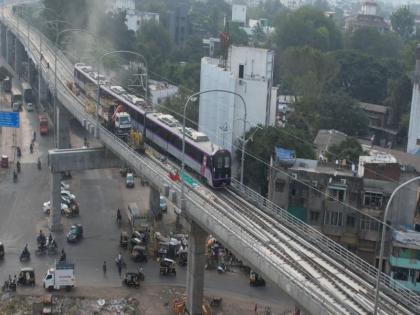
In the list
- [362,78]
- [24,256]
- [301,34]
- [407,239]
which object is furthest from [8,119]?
[301,34]

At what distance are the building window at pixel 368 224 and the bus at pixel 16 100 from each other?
45.7 metres

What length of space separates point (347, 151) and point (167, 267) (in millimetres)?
17989

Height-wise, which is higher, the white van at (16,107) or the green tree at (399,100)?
the green tree at (399,100)

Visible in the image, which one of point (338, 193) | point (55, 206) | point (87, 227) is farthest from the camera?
point (87, 227)

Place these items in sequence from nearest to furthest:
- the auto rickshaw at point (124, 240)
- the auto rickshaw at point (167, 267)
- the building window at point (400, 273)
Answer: the building window at point (400, 273), the auto rickshaw at point (167, 267), the auto rickshaw at point (124, 240)

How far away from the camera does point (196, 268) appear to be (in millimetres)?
29016

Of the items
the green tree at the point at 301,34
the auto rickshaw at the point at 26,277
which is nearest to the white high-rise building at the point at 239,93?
the auto rickshaw at the point at 26,277

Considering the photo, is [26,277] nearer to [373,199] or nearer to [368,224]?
[368,224]

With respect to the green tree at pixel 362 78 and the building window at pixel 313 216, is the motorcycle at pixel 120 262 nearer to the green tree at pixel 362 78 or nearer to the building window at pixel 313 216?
the building window at pixel 313 216

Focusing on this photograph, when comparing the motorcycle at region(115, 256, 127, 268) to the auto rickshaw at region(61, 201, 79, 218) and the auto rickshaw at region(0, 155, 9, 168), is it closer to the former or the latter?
the auto rickshaw at region(61, 201, 79, 218)

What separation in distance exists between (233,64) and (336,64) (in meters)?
27.5

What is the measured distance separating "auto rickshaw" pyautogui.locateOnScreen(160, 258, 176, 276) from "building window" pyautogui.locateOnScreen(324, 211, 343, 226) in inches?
336

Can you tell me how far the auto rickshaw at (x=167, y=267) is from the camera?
3431cm

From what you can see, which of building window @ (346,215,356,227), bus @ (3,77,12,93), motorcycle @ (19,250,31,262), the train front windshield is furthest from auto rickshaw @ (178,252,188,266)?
bus @ (3,77,12,93)
